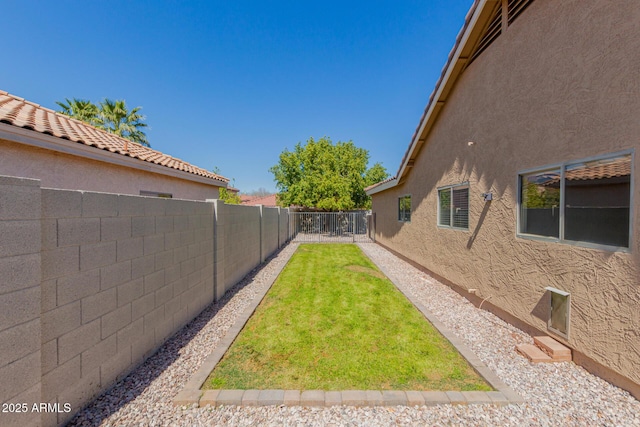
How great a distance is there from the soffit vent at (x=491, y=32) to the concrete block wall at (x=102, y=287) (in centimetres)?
824

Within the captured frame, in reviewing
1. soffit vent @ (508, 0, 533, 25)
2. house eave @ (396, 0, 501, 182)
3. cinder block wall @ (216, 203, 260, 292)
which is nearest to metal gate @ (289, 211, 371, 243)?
cinder block wall @ (216, 203, 260, 292)

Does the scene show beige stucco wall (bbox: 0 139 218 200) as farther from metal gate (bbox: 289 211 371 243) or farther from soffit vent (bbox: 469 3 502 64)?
metal gate (bbox: 289 211 371 243)

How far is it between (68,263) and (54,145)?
391 centimetres

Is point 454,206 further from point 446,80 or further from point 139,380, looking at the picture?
point 139,380

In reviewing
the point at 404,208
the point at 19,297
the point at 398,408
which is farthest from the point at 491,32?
the point at 19,297

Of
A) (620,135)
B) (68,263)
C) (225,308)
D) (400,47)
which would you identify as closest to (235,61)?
(400,47)

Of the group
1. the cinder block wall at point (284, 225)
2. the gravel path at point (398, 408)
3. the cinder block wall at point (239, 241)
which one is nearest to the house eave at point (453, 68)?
the gravel path at point (398, 408)

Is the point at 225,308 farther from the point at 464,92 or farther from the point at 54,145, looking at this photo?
the point at 464,92

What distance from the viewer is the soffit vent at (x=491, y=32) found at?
5.71 meters

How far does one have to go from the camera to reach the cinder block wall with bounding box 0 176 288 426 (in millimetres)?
2164

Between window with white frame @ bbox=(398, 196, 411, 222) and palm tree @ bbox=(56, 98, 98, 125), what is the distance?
24842mm

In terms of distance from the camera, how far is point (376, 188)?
15.8 metres

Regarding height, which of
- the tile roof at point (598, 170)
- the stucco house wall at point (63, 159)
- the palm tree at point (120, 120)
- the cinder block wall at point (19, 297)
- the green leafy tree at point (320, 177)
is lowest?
the cinder block wall at point (19, 297)

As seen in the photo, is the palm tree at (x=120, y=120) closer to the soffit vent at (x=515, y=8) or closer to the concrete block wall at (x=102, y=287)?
the concrete block wall at (x=102, y=287)
